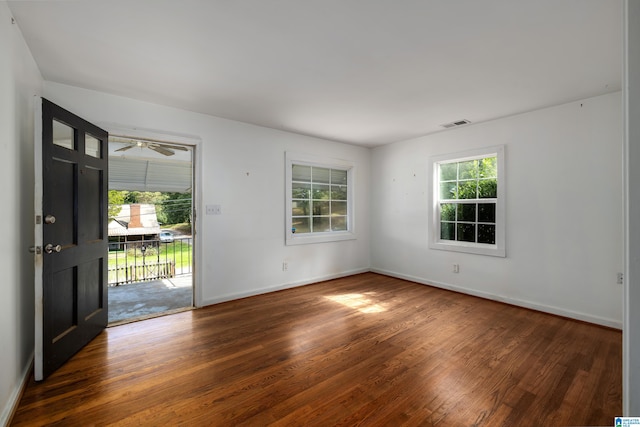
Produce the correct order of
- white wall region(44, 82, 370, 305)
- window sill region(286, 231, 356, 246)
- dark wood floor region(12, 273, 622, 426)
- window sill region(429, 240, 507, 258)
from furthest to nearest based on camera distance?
window sill region(286, 231, 356, 246) < window sill region(429, 240, 507, 258) < white wall region(44, 82, 370, 305) < dark wood floor region(12, 273, 622, 426)

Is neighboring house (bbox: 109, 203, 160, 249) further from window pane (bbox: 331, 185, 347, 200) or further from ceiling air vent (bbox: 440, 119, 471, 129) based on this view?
ceiling air vent (bbox: 440, 119, 471, 129)

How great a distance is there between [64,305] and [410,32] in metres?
3.42

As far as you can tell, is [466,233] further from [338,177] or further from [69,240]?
[69,240]

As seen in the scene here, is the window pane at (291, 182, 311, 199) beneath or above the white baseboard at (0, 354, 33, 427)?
above

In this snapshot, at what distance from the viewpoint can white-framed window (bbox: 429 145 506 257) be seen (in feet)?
12.6

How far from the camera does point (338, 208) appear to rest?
537cm

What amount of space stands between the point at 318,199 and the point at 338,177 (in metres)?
0.63

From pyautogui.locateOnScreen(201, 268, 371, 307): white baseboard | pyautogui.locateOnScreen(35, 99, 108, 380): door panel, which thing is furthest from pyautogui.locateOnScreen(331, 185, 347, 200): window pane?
pyautogui.locateOnScreen(35, 99, 108, 380): door panel

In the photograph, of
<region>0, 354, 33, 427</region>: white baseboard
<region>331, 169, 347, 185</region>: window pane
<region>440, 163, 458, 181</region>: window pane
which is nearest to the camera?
<region>0, 354, 33, 427</region>: white baseboard

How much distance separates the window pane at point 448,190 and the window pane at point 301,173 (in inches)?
86.0

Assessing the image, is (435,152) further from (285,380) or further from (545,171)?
(285,380)

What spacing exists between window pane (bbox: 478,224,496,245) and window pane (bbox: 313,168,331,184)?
256 centimetres

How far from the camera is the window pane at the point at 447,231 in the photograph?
4438mm

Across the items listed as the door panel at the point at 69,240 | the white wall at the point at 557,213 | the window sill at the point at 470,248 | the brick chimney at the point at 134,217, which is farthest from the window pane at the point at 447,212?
the brick chimney at the point at 134,217
